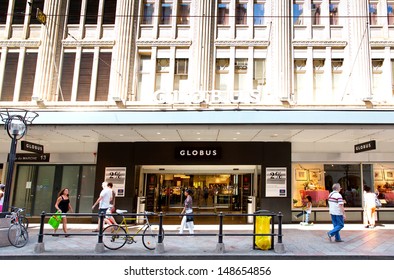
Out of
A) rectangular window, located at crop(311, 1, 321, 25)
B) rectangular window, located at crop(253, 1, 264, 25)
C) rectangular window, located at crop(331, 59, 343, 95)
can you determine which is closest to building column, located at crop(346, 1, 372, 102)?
rectangular window, located at crop(331, 59, 343, 95)

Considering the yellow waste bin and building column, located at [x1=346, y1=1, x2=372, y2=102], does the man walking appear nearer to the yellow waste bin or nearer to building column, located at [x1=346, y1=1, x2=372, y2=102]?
the yellow waste bin

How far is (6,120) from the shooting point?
931cm

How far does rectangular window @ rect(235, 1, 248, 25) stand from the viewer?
15258mm

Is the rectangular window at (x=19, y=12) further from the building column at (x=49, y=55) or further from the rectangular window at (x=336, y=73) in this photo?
the rectangular window at (x=336, y=73)

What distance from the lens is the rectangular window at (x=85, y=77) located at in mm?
14773

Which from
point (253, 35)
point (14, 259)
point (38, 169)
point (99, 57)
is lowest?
point (14, 259)

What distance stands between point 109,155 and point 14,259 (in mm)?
7523

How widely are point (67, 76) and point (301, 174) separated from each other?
11.7 metres

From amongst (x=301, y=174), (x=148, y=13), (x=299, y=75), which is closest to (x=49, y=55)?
(x=148, y=13)

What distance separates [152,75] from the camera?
48.8 feet

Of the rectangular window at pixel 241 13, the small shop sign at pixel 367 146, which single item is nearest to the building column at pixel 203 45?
the rectangular window at pixel 241 13

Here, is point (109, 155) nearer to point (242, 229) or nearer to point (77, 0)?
point (242, 229)
